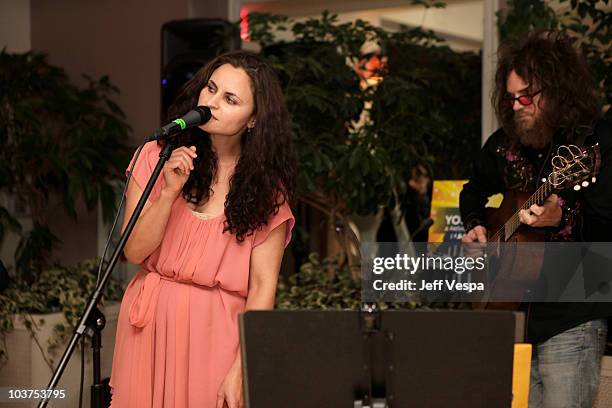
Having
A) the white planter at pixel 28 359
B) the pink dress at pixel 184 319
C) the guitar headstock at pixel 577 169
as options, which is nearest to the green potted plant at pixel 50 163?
the white planter at pixel 28 359

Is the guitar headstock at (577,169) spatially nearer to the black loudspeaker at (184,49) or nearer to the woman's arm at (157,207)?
the woman's arm at (157,207)

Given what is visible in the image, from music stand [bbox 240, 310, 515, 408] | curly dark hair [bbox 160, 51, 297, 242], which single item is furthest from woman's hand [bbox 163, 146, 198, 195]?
music stand [bbox 240, 310, 515, 408]

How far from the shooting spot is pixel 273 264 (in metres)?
2.02

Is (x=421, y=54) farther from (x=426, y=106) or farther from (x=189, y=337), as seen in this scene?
(x=189, y=337)

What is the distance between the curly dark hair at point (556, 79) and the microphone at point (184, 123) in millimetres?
967

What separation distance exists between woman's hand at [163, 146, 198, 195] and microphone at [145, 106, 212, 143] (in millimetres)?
67

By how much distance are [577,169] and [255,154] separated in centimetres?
84

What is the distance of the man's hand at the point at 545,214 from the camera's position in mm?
2242

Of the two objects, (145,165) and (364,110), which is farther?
(364,110)

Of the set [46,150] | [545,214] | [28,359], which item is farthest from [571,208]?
[46,150]

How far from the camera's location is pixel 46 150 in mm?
4465

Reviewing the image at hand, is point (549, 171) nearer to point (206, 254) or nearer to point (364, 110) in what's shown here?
point (206, 254)

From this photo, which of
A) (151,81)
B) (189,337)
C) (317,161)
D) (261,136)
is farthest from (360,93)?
(189,337)

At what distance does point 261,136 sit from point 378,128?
2.05m
